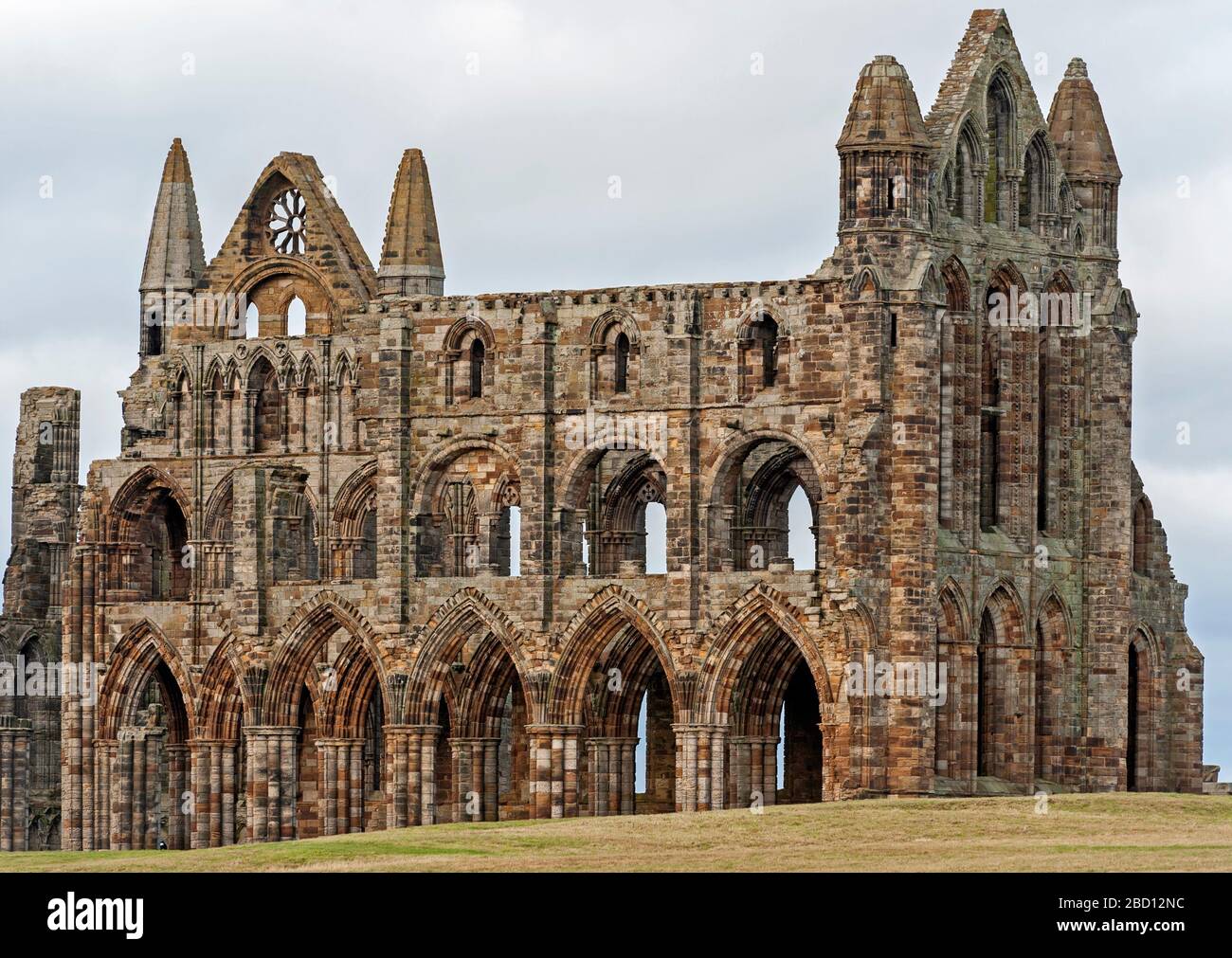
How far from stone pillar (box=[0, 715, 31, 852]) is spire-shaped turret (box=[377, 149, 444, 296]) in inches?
624

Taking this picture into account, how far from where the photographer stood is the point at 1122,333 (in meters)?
122

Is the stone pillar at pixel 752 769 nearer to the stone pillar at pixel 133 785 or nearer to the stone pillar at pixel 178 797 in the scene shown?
the stone pillar at pixel 178 797

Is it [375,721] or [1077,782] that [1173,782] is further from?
[375,721]

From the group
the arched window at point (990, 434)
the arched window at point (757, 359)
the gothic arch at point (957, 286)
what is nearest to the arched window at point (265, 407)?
the arched window at point (757, 359)

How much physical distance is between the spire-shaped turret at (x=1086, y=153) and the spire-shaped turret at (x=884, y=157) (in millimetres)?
7489

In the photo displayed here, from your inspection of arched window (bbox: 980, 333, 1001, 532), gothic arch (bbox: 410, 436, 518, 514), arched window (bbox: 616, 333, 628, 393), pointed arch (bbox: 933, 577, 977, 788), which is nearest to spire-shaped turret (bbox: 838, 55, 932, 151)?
arched window (bbox: 980, 333, 1001, 532)

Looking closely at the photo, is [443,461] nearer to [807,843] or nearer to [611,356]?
[611,356]

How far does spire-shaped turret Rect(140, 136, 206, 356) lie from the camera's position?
14000 centimetres

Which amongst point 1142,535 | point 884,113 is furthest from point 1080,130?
point 1142,535

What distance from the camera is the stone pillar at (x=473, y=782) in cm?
12106

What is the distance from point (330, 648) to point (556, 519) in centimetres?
786
